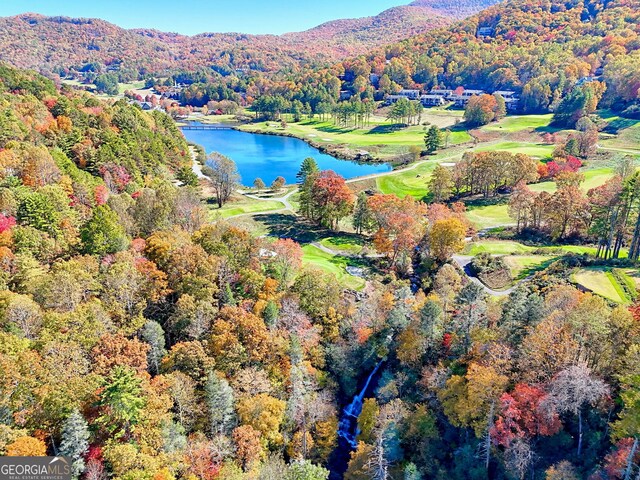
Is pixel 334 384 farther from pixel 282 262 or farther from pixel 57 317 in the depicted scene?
pixel 57 317

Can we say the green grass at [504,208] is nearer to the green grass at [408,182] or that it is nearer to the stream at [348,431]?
the green grass at [408,182]

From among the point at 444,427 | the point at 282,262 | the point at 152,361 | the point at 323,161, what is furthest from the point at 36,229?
the point at 323,161

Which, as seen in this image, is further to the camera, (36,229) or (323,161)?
(323,161)

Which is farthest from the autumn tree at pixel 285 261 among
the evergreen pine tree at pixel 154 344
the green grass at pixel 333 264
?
the evergreen pine tree at pixel 154 344

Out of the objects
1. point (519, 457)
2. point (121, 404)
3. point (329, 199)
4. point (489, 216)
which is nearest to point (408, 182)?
point (489, 216)

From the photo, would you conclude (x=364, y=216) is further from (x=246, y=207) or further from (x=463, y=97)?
(x=463, y=97)

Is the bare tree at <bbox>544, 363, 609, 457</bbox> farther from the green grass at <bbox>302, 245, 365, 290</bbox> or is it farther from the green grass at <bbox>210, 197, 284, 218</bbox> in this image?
the green grass at <bbox>210, 197, 284, 218</bbox>

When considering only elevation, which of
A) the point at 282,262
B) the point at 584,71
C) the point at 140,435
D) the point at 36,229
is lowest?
the point at 140,435

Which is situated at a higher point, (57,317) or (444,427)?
(57,317)
